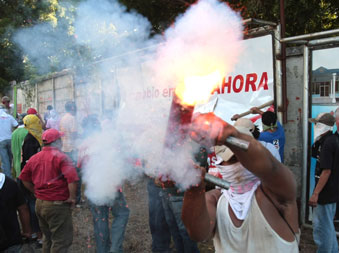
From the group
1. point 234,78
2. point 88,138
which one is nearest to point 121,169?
point 88,138

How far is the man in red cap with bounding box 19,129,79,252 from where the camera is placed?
420 cm

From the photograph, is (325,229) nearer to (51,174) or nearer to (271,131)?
(271,131)

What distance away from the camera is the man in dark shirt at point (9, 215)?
3367 mm

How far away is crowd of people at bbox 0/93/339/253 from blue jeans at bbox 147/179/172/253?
0.02m

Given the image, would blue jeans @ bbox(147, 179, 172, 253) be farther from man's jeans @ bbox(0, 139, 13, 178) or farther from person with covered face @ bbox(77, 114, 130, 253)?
man's jeans @ bbox(0, 139, 13, 178)

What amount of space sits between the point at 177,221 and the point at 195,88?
2651 millimetres

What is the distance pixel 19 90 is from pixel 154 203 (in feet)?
40.9

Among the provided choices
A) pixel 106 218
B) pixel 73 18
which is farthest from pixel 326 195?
pixel 73 18

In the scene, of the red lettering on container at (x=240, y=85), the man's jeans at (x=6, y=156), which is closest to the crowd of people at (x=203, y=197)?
the red lettering on container at (x=240, y=85)

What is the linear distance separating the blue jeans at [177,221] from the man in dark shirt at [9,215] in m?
1.89

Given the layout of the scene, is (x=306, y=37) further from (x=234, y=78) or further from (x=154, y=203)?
(x=154, y=203)

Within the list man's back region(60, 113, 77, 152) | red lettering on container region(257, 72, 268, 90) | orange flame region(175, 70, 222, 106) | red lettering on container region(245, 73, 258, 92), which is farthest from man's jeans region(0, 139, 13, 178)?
orange flame region(175, 70, 222, 106)

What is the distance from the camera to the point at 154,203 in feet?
15.1

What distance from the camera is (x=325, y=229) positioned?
4.02 metres
